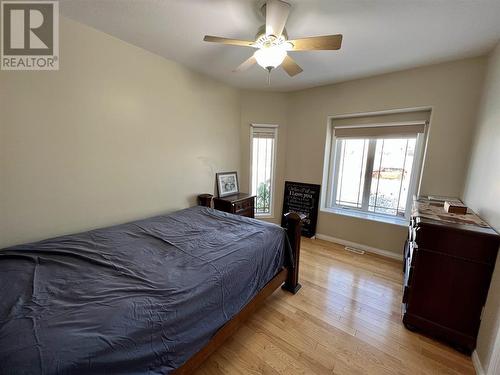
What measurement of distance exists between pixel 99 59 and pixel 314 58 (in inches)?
85.8

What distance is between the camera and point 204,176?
313cm

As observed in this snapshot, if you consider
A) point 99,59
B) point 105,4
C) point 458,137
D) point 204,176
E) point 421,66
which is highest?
point 421,66

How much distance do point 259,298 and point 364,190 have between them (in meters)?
2.43

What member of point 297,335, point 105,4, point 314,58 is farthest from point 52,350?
point 314,58

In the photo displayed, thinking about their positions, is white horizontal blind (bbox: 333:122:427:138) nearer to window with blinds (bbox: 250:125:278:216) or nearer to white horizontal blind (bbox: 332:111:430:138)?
white horizontal blind (bbox: 332:111:430:138)

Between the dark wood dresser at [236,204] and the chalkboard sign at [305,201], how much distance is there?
0.75m

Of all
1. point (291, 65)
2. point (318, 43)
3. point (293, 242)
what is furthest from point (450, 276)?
point (291, 65)

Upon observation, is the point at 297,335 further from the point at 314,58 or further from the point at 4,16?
the point at 4,16

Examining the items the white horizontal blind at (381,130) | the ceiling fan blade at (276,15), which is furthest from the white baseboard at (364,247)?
the ceiling fan blade at (276,15)

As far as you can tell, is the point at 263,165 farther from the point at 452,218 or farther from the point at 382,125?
the point at 452,218

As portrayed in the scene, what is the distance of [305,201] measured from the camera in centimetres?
359

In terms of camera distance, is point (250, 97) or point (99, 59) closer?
point (99, 59)

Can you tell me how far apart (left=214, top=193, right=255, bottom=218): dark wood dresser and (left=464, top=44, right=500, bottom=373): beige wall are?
2529 mm

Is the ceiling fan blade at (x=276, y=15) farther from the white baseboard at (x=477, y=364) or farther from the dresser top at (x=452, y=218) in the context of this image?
the white baseboard at (x=477, y=364)
